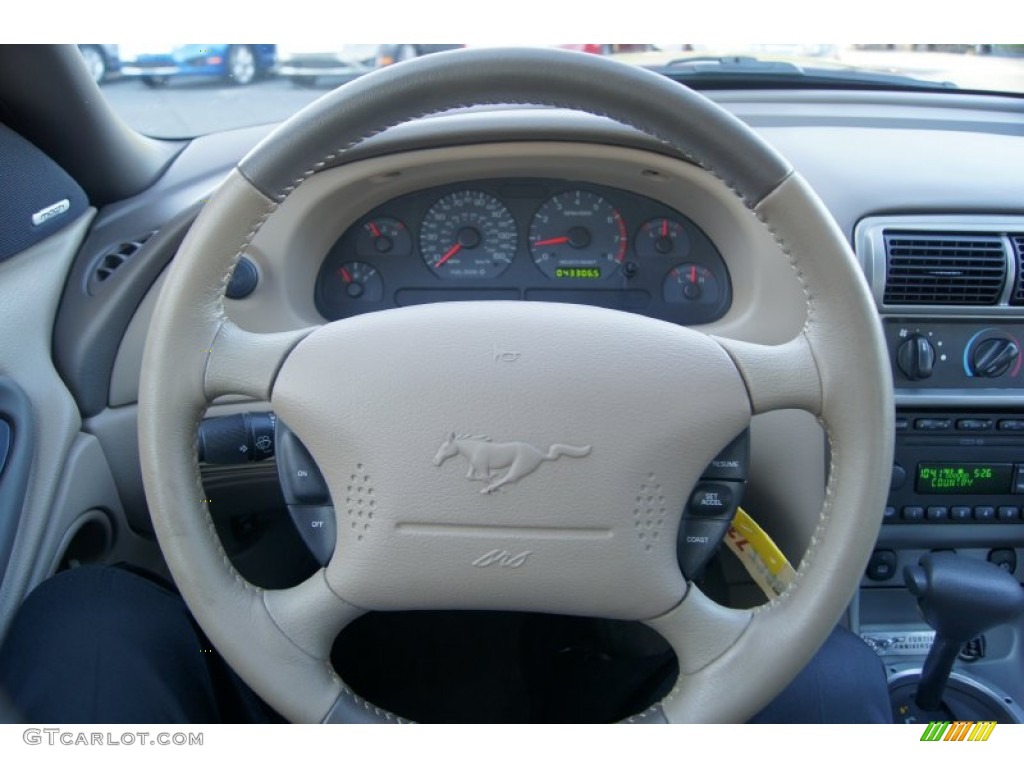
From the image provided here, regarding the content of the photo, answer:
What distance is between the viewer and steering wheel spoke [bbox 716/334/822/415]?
1127mm

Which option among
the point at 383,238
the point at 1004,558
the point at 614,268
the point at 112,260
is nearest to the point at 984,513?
the point at 1004,558

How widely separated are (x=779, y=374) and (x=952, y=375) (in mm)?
786

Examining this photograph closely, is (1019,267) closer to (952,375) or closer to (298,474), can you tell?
(952,375)

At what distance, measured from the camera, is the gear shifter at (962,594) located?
Result: 4.69 ft

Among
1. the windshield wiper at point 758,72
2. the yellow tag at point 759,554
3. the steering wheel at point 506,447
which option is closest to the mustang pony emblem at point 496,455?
the steering wheel at point 506,447

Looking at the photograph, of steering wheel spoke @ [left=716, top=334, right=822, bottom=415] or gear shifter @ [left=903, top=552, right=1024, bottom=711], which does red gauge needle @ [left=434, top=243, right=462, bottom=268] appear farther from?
gear shifter @ [left=903, top=552, right=1024, bottom=711]

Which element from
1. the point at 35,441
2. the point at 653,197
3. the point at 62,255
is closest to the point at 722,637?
the point at 653,197

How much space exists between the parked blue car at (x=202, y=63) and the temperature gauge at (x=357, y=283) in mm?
464

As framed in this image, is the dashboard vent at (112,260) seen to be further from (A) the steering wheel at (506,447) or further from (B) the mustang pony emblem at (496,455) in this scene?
(B) the mustang pony emblem at (496,455)

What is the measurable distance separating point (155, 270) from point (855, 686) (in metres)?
1.40

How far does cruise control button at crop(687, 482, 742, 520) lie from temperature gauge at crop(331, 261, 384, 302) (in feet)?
2.79

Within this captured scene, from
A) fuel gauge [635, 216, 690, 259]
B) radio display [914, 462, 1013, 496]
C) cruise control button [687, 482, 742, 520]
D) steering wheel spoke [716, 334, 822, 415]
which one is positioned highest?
steering wheel spoke [716, 334, 822, 415]

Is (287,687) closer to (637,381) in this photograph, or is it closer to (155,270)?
(637,381)

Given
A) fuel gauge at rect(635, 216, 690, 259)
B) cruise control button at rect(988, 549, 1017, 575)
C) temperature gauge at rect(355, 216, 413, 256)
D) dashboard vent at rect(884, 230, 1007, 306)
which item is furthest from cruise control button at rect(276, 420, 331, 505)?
cruise control button at rect(988, 549, 1017, 575)
